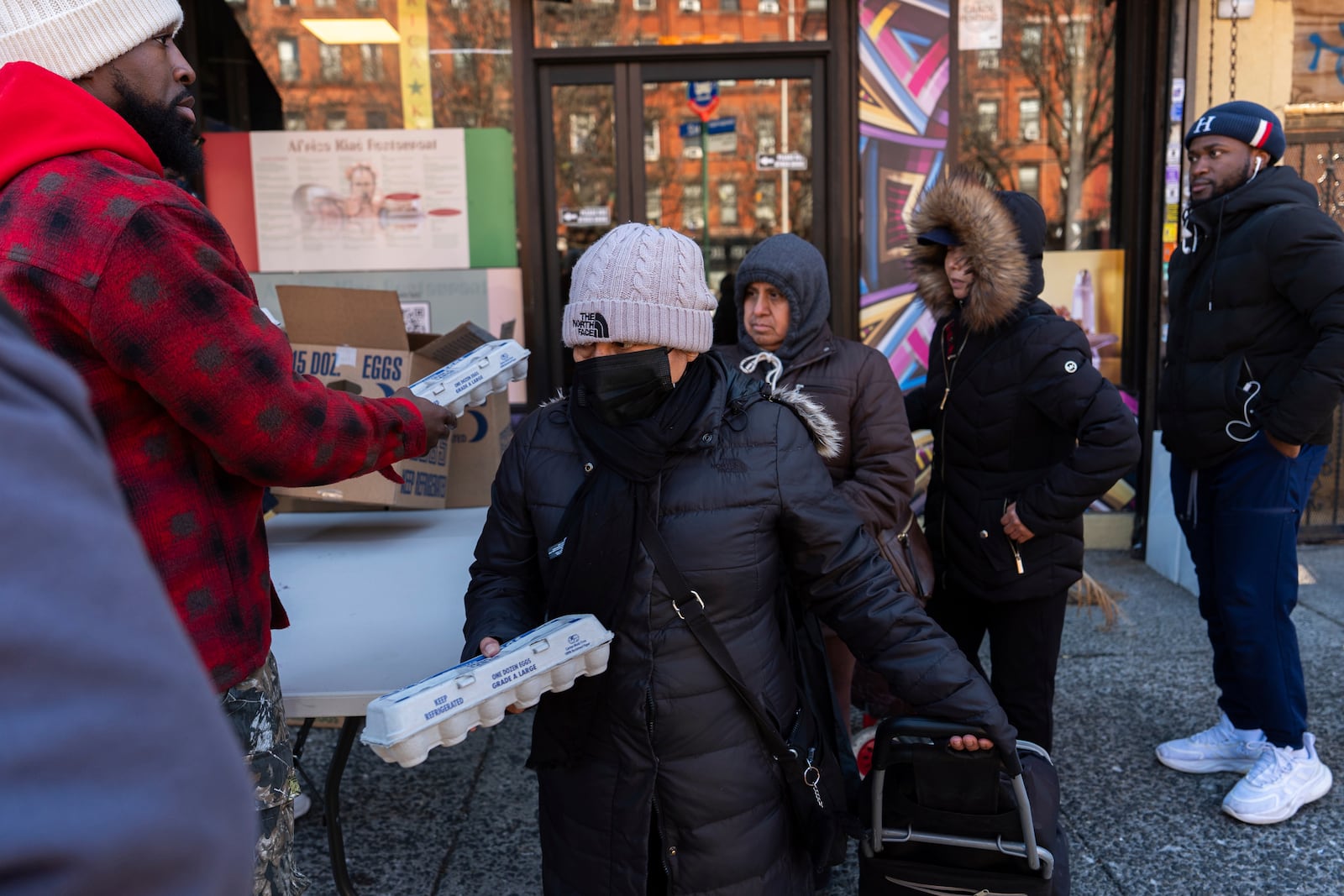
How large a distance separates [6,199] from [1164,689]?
4.24 m

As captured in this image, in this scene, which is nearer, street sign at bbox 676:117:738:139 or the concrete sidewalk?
the concrete sidewalk

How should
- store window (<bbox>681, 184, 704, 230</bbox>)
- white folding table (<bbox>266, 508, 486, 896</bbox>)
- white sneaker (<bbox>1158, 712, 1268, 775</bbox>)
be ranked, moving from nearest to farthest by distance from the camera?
white folding table (<bbox>266, 508, 486, 896</bbox>), white sneaker (<bbox>1158, 712, 1268, 775</bbox>), store window (<bbox>681, 184, 704, 230</bbox>)

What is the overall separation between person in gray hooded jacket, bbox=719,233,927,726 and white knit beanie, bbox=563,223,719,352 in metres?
1.07

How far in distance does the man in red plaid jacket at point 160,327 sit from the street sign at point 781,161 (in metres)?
4.18

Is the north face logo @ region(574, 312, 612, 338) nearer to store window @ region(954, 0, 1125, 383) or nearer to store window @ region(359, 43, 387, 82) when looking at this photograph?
store window @ region(359, 43, 387, 82)

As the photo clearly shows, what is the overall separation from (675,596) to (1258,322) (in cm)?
239

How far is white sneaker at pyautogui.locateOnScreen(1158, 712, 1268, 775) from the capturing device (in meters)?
3.48

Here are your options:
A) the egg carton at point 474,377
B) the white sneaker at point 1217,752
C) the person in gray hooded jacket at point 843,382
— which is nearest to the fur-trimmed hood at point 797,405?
the egg carton at point 474,377

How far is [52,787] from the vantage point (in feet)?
1.59

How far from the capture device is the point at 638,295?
193 cm

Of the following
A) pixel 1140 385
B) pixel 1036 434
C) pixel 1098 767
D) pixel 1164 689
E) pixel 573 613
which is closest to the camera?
pixel 573 613

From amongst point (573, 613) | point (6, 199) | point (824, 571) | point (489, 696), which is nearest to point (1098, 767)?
point (824, 571)

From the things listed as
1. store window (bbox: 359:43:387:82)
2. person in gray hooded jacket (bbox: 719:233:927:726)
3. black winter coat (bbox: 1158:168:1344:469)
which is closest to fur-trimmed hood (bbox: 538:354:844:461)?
person in gray hooded jacket (bbox: 719:233:927:726)

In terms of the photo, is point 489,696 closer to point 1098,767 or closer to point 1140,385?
point 1098,767
